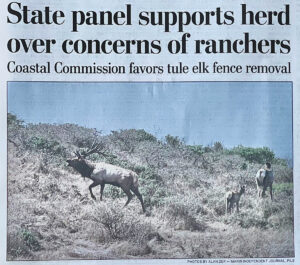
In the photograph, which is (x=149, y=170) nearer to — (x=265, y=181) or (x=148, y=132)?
(x=148, y=132)

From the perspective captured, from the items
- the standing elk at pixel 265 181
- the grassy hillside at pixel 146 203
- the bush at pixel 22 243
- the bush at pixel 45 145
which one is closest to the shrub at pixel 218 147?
the grassy hillside at pixel 146 203

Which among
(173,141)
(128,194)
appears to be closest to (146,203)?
(128,194)

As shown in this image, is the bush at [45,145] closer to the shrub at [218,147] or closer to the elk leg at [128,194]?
the elk leg at [128,194]

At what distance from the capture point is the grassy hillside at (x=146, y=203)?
4.50ft

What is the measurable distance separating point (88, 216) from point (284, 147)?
47 cm

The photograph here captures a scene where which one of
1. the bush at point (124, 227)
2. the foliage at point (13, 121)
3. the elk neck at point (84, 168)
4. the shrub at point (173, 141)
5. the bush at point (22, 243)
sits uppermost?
the foliage at point (13, 121)

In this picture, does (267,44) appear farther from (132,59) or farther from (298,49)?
(132,59)

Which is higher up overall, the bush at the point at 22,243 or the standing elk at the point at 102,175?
the standing elk at the point at 102,175

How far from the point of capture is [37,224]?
1.37 m

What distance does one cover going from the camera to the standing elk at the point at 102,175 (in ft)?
4.55

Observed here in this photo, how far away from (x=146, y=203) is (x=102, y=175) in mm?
117

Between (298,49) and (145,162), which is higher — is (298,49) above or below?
above

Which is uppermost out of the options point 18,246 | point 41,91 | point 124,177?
point 41,91

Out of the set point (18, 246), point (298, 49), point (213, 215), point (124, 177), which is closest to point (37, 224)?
point (18, 246)
